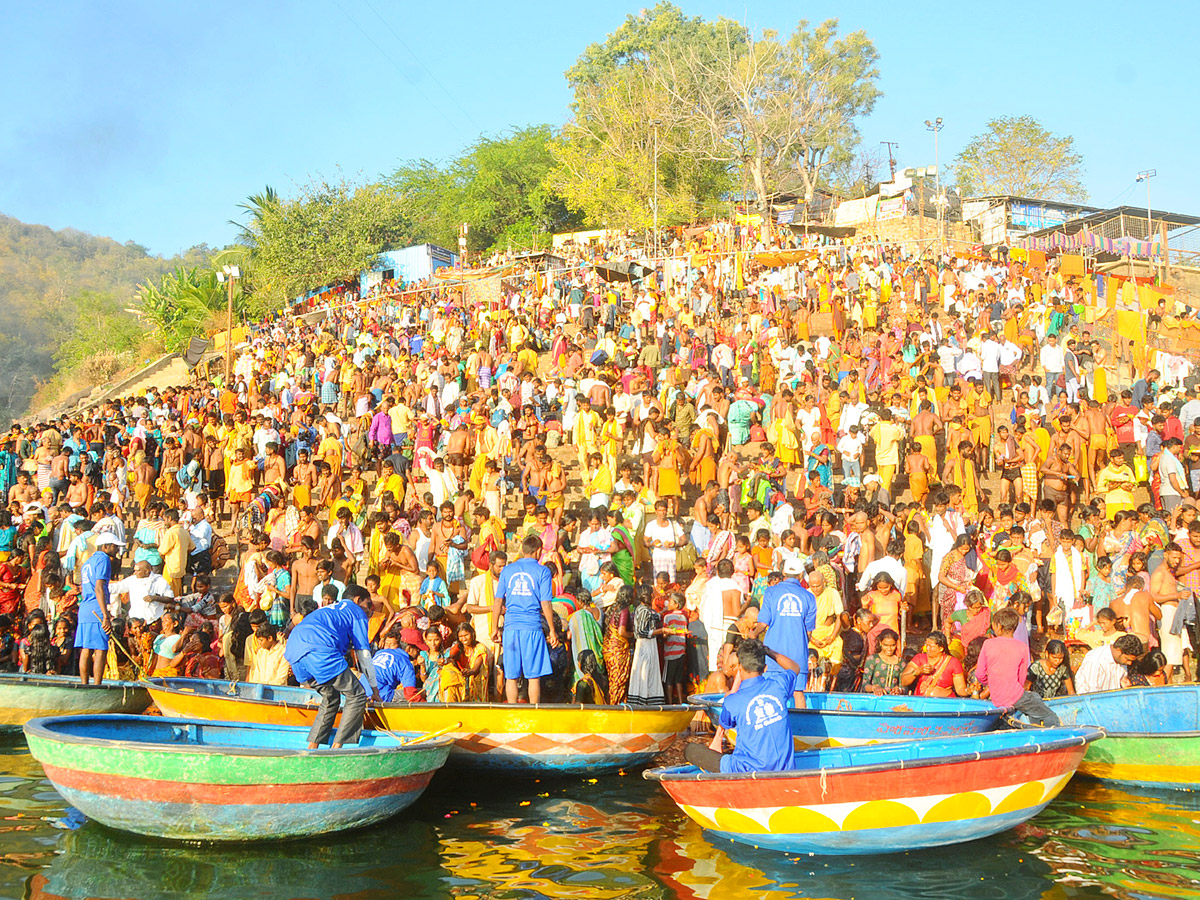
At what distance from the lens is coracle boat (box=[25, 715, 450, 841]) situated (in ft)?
26.8

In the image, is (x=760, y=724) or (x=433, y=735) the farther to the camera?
(x=433, y=735)

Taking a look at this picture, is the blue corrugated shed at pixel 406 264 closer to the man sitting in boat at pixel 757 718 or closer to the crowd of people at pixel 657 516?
the crowd of people at pixel 657 516

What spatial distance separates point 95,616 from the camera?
11930 millimetres

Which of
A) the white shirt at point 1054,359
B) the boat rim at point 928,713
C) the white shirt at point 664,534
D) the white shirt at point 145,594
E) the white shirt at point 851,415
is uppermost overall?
the white shirt at point 1054,359

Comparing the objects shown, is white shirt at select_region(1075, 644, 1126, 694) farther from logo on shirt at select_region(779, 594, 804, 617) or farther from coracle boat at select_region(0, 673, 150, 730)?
coracle boat at select_region(0, 673, 150, 730)

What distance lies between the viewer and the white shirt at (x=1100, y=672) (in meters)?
9.72

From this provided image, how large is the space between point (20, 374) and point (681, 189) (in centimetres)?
4332

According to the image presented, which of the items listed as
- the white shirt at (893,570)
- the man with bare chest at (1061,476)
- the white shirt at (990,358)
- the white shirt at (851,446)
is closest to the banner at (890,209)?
the white shirt at (990,358)

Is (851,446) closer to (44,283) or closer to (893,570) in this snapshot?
A: (893,570)

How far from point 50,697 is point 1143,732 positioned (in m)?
10.6

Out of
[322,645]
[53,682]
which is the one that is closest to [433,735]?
[322,645]

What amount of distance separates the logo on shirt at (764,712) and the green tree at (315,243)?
40.0m

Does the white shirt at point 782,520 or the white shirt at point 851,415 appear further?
the white shirt at point 851,415

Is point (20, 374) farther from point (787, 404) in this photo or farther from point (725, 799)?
point (725, 799)
